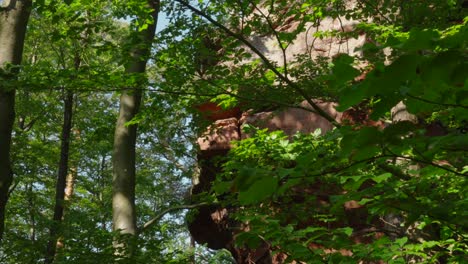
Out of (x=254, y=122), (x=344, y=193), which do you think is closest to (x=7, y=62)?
(x=344, y=193)

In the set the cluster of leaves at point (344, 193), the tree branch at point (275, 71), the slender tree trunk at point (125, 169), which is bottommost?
the cluster of leaves at point (344, 193)

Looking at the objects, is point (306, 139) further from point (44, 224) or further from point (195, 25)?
point (44, 224)

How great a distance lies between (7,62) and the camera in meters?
4.71

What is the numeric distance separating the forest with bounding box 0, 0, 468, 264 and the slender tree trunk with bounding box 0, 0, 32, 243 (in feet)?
Answer: 0.05

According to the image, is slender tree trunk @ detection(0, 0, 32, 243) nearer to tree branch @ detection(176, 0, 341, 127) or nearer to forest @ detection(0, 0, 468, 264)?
forest @ detection(0, 0, 468, 264)

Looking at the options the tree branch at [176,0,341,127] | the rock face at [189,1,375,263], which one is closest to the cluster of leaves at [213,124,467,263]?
the tree branch at [176,0,341,127]

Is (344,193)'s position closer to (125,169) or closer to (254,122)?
(125,169)

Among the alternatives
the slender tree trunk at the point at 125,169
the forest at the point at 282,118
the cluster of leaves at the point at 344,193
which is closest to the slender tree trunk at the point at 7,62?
the forest at the point at 282,118

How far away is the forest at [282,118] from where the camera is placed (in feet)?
3.80

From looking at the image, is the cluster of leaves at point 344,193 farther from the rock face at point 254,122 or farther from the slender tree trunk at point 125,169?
the rock face at point 254,122

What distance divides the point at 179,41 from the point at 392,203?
4657mm

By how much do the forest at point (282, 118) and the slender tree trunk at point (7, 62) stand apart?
0.05ft

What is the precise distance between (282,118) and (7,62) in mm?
8760

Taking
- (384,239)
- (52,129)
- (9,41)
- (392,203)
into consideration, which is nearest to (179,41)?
(9,41)
